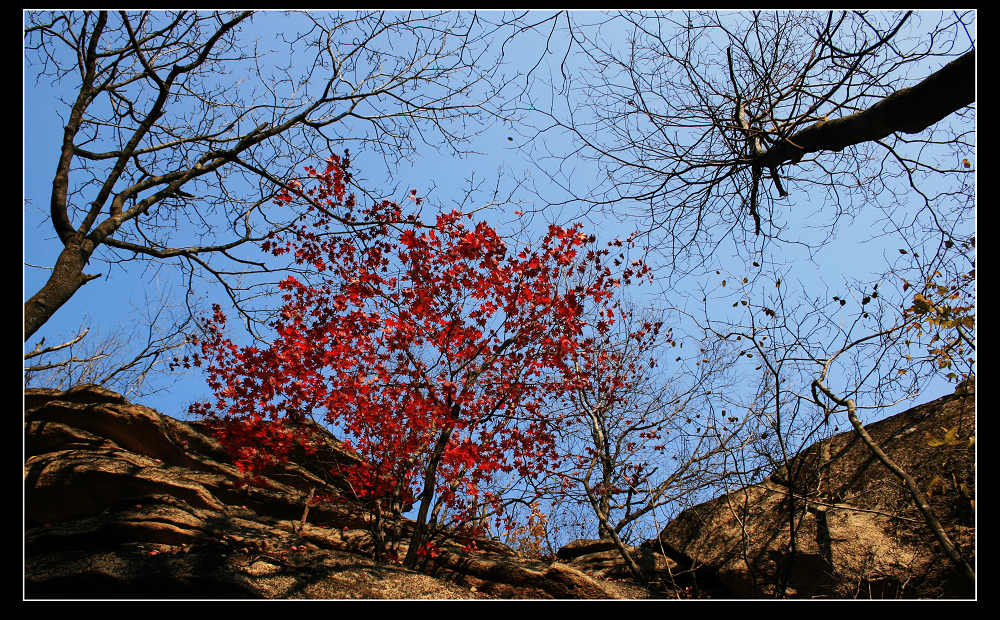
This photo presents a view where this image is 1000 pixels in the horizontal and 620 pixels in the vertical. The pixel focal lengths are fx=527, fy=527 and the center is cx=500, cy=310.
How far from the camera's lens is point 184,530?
546 centimetres

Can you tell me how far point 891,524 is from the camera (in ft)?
18.4

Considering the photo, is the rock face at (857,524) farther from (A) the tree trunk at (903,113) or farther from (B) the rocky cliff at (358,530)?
(A) the tree trunk at (903,113)

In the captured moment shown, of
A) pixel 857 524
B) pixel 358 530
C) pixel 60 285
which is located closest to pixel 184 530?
pixel 60 285

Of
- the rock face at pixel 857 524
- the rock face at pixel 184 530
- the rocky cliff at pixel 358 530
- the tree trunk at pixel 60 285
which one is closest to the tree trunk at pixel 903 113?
the rocky cliff at pixel 358 530

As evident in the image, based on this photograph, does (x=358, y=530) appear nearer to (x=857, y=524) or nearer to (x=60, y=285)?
(x=60, y=285)

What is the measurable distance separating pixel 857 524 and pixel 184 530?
23.7ft

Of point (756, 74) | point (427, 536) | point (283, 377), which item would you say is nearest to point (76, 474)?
point (283, 377)

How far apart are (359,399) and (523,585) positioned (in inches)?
128

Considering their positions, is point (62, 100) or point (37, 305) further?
point (62, 100)

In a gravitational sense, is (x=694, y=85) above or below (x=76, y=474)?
above

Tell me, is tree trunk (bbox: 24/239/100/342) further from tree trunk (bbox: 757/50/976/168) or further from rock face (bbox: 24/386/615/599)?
tree trunk (bbox: 757/50/976/168)
